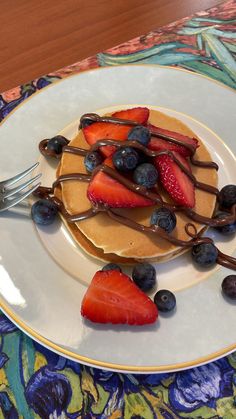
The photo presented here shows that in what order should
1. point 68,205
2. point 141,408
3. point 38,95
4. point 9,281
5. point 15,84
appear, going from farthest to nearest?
point 15,84, point 38,95, point 68,205, point 9,281, point 141,408

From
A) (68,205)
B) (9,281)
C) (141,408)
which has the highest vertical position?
(68,205)

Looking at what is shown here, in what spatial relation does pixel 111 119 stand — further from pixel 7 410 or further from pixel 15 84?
pixel 7 410

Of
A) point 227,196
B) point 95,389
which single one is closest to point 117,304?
point 95,389

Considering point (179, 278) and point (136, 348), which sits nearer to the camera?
point (136, 348)

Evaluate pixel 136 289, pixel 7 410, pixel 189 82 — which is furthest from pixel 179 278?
pixel 189 82

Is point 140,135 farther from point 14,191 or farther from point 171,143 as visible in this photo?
point 14,191

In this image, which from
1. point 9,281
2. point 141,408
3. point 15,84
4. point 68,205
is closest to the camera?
point 141,408
